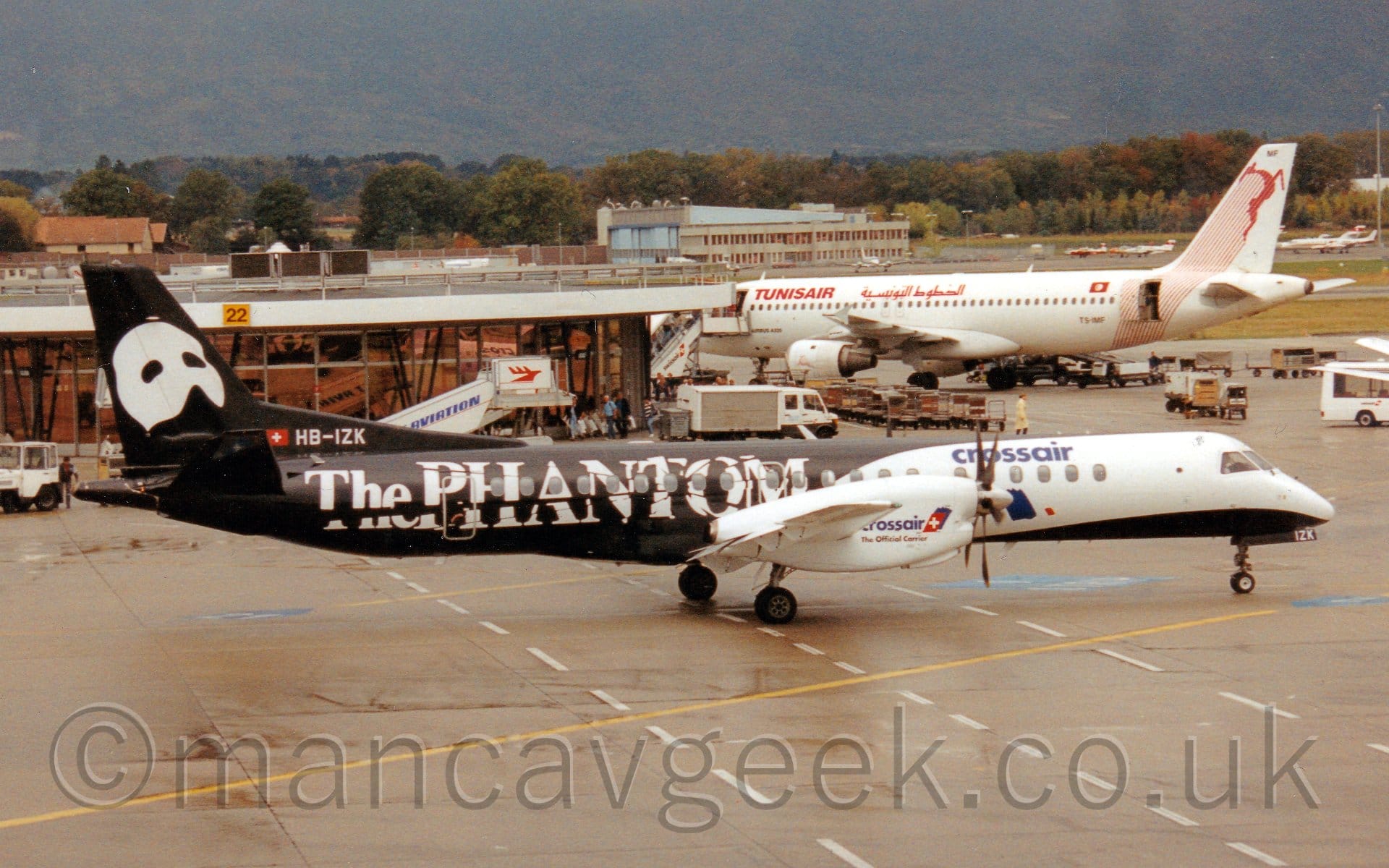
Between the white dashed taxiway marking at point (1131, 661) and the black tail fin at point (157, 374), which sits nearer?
the white dashed taxiway marking at point (1131, 661)

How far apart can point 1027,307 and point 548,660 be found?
1849 inches

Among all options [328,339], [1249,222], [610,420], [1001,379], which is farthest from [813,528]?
[1001,379]

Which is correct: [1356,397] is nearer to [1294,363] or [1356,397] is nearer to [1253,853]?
[1294,363]

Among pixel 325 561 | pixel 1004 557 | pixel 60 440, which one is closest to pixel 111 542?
pixel 325 561

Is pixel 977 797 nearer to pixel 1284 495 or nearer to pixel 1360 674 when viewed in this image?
pixel 1360 674

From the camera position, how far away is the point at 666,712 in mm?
21406

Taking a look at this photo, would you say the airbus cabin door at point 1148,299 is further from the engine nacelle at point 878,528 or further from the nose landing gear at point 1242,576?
the engine nacelle at point 878,528

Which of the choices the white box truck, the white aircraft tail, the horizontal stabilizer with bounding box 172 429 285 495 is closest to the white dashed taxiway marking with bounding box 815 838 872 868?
the horizontal stabilizer with bounding box 172 429 285 495

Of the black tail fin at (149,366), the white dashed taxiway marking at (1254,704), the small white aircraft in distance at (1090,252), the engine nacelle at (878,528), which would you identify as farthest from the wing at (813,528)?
the small white aircraft in distance at (1090,252)

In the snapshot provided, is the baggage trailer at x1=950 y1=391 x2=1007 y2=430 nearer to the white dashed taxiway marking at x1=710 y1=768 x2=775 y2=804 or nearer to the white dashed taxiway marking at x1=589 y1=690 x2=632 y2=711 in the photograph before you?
the white dashed taxiway marking at x1=589 y1=690 x2=632 y2=711

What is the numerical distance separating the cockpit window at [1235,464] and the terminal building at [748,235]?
102951 mm

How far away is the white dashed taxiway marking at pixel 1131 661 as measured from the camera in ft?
77.3

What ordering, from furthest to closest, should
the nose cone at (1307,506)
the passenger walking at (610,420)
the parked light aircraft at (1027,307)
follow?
1. the parked light aircraft at (1027,307)
2. the passenger walking at (610,420)
3. the nose cone at (1307,506)

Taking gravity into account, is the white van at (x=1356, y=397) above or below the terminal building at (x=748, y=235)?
below
